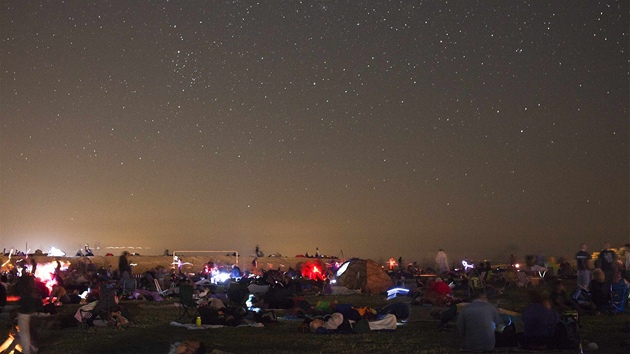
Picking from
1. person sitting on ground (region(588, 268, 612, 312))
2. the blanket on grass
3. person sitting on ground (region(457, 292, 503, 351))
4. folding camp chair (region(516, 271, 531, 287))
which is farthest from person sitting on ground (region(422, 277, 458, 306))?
folding camp chair (region(516, 271, 531, 287))

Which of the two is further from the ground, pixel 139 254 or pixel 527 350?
pixel 139 254

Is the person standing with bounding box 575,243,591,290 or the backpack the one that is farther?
the person standing with bounding box 575,243,591,290

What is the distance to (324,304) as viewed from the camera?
54.9 feet

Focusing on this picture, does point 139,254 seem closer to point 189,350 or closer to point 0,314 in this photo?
point 0,314

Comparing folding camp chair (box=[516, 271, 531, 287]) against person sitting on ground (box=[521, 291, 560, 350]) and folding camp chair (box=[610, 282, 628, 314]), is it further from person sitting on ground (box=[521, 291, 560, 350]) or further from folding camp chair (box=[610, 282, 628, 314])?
person sitting on ground (box=[521, 291, 560, 350])

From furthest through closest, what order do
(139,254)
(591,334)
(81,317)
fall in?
(139,254) < (81,317) < (591,334)

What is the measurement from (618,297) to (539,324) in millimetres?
6249

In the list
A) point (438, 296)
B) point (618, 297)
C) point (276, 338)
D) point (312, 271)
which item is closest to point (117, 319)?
point (276, 338)

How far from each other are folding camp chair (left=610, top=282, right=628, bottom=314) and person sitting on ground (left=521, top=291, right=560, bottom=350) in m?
5.77

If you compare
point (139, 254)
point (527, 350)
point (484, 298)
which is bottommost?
point (527, 350)

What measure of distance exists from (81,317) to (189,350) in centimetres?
590

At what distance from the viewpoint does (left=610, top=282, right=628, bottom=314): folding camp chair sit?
56.0 ft

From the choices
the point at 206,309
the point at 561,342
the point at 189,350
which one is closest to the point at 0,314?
the point at 206,309

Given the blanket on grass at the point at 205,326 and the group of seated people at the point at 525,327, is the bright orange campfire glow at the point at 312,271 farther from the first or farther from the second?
the group of seated people at the point at 525,327
